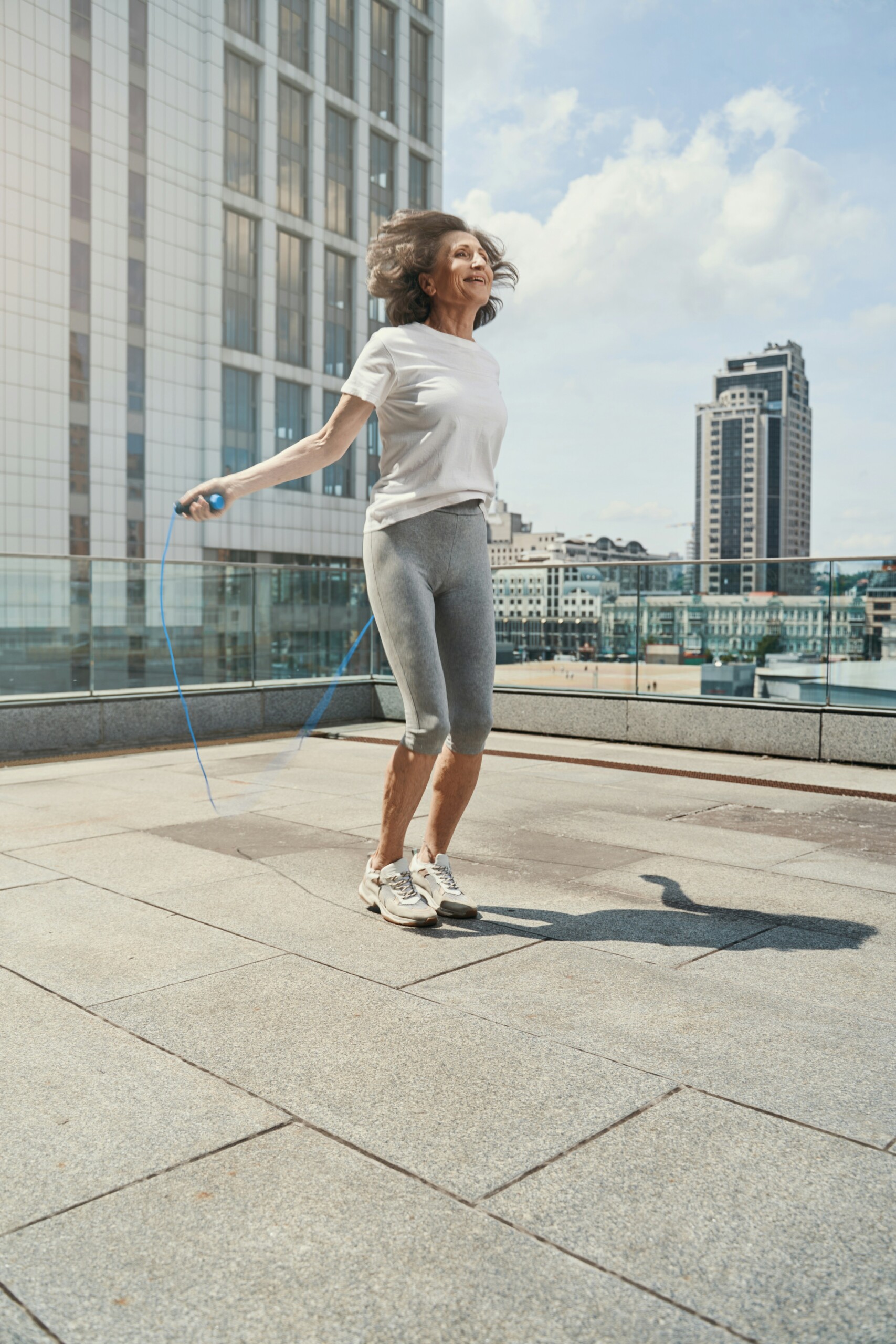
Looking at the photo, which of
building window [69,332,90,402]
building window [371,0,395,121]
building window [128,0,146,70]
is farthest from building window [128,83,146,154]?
building window [371,0,395,121]

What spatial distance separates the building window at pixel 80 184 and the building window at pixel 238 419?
7309 mm

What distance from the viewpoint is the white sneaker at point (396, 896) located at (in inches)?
134

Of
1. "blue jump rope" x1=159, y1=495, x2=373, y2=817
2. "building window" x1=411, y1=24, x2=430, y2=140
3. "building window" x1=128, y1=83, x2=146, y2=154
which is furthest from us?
"building window" x1=411, y1=24, x2=430, y2=140

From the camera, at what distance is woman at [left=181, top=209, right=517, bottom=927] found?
11.0ft

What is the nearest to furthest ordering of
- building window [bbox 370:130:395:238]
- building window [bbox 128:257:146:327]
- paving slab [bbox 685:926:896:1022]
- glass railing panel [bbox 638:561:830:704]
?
paving slab [bbox 685:926:896:1022] < glass railing panel [bbox 638:561:830:704] < building window [bbox 128:257:146:327] < building window [bbox 370:130:395:238]

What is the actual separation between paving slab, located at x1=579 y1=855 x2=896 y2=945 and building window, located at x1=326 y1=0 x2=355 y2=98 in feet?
155

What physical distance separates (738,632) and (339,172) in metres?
42.9

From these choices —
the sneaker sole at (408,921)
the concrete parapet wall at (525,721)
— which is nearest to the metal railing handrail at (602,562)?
the concrete parapet wall at (525,721)

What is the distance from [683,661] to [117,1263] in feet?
23.8

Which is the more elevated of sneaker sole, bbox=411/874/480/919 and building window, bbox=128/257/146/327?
building window, bbox=128/257/146/327

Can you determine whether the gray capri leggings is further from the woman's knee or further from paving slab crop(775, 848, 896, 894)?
paving slab crop(775, 848, 896, 894)

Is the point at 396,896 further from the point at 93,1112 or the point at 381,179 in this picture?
the point at 381,179

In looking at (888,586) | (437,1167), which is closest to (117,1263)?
(437,1167)

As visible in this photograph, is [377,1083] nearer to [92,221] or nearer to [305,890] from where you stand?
[305,890]
